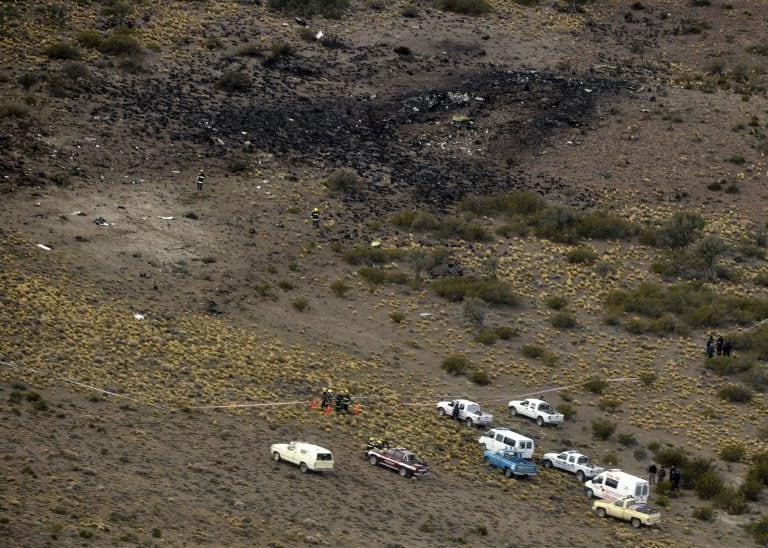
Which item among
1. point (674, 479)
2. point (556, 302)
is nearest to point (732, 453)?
point (674, 479)

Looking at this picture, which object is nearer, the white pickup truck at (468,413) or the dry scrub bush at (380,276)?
the white pickup truck at (468,413)

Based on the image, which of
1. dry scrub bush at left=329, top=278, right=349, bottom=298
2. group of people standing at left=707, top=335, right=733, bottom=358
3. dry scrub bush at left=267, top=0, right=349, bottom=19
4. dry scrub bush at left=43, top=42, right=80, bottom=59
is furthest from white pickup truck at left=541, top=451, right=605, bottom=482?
dry scrub bush at left=267, top=0, right=349, bottom=19

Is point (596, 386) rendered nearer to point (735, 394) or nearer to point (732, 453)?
point (735, 394)

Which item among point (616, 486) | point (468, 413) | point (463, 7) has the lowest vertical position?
point (468, 413)

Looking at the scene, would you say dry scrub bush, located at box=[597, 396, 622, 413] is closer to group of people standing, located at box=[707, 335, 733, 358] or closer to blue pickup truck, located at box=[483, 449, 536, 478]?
group of people standing, located at box=[707, 335, 733, 358]

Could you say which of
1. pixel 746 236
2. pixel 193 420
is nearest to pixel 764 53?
pixel 746 236

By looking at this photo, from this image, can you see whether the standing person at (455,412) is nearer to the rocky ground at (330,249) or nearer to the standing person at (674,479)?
the rocky ground at (330,249)

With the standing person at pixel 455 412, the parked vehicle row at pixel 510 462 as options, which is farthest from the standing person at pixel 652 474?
the standing person at pixel 455 412
